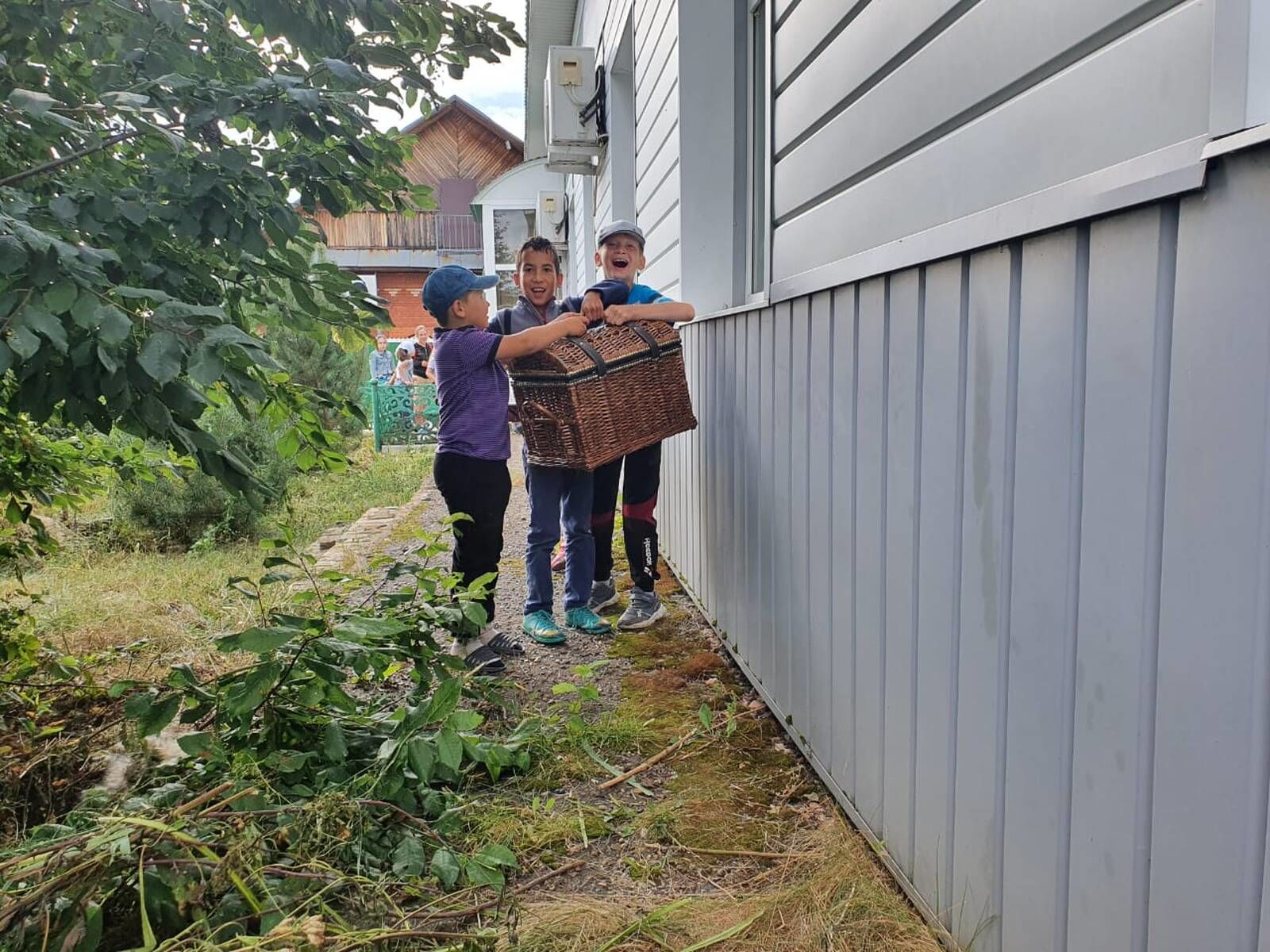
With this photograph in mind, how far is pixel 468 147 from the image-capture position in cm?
3341

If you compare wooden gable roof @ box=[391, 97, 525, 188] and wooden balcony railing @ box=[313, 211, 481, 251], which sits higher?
wooden gable roof @ box=[391, 97, 525, 188]

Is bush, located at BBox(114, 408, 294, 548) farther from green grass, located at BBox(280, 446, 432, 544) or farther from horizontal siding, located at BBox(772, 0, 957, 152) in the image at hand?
horizontal siding, located at BBox(772, 0, 957, 152)

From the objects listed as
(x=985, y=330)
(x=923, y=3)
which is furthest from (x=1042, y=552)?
(x=923, y=3)

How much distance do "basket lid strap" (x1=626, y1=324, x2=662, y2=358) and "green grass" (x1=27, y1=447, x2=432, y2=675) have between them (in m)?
1.13

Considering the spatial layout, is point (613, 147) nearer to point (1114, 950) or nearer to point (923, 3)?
point (923, 3)

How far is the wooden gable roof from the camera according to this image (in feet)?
109

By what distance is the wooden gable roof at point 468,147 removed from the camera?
33.2 metres

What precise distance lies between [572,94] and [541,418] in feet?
17.9

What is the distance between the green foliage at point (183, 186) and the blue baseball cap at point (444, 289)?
827mm

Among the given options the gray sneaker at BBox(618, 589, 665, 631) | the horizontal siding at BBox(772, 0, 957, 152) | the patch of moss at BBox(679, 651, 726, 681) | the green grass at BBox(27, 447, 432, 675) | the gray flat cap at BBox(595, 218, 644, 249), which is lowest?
the patch of moss at BBox(679, 651, 726, 681)

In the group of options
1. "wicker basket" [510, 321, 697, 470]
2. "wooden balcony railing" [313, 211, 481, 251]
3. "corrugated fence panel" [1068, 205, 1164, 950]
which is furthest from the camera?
"wooden balcony railing" [313, 211, 481, 251]

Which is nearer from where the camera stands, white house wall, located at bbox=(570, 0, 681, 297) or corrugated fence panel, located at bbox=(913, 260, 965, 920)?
corrugated fence panel, located at bbox=(913, 260, 965, 920)

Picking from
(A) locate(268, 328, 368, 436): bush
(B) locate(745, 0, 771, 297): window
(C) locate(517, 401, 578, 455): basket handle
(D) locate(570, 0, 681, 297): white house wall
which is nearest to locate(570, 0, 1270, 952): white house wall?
(C) locate(517, 401, 578, 455): basket handle

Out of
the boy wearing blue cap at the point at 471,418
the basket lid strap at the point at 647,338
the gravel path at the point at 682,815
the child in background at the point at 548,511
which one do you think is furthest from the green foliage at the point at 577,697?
the basket lid strap at the point at 647,338
